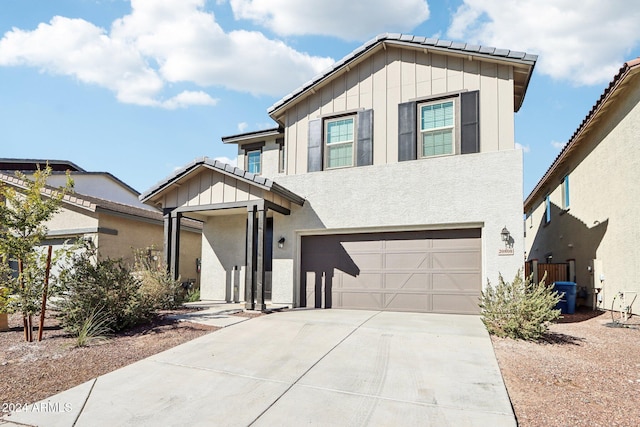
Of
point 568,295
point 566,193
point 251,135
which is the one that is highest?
point 251,135

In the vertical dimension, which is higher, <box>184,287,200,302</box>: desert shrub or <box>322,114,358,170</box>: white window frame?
<box>322,114,358,170</box>: white window frame

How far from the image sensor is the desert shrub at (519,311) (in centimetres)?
709

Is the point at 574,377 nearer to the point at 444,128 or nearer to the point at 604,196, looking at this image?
Answer: the point at 444,128

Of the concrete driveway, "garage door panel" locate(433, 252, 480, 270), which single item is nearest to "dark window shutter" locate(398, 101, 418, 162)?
"garage door panel" locate(433, 252, 480, 270)

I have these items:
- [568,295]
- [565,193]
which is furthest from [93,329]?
[565,193]

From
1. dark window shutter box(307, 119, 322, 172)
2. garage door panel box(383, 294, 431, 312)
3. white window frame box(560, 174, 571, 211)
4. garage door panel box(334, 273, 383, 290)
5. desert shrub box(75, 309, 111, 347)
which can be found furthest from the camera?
white window frame box(560, 174, 571, 211)

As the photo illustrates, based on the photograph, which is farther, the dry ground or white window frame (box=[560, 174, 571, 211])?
white window frame (box=[560, 174, 571, 211])

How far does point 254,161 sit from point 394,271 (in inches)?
270

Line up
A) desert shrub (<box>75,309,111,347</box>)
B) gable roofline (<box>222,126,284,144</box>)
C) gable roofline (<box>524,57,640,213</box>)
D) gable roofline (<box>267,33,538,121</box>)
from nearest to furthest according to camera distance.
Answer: desert shrub (<box>75,309,111,347</box>)
gable roofline (<box>524,57,640,213</box>)
gable roofline (<box>267,33,538,121</box>)
gable roofline (<box>222,126,284,144</box>)

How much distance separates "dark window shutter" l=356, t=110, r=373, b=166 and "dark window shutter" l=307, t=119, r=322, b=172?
118cm

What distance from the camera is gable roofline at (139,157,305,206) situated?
32.8 ft

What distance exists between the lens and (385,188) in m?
10.6

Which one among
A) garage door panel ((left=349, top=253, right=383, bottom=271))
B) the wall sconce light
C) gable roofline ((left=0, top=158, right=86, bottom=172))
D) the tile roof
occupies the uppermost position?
gable roofline ((left=0, top=158, right=86, bottom=172))

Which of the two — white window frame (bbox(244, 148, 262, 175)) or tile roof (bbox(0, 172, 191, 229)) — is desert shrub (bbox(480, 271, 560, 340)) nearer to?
white window frame (bbox(244, 148, 262, 175))
